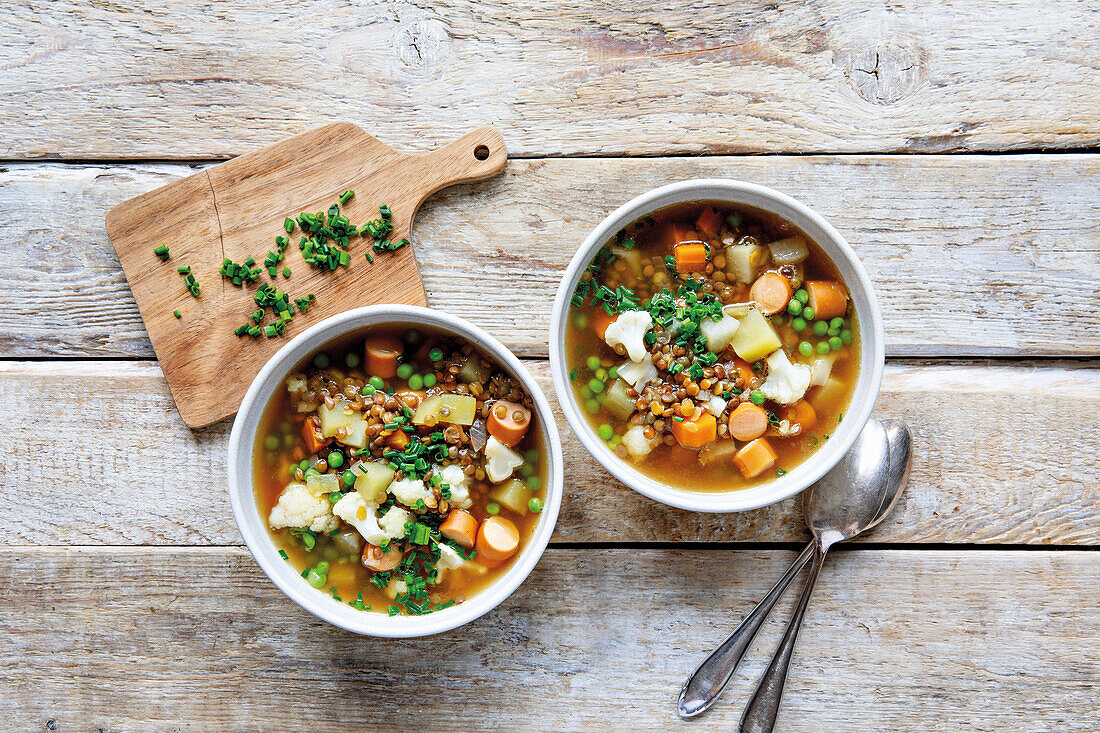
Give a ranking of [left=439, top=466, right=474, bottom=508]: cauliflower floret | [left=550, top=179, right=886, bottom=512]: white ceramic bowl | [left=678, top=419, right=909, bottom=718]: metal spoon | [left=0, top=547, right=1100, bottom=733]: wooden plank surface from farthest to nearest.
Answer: [left=0, top=547, right=1100, bottom=733]: wooden plank surface, [left=678, top=419, right=909, bottom=718]: metal spoon, [left=439, top=466, right=474, bottom=508]: cauliflower floret, [left=550, top=179, right=886, bottom=512]: white ceramic bowl

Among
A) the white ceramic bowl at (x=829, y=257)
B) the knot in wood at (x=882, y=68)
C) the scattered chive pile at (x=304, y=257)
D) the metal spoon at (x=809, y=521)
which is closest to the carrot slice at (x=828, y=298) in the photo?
the white ceramic bowl at (x=829, y=257)

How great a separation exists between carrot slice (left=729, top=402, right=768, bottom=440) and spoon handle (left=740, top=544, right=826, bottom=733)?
0.44 meters

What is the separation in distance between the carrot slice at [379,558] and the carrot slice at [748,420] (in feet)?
2.68

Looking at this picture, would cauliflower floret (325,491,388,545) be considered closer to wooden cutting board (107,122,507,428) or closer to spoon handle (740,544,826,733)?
wooden cutting board (107,122,507,428)

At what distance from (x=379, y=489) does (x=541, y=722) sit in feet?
2.58

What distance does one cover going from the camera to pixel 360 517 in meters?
1.66

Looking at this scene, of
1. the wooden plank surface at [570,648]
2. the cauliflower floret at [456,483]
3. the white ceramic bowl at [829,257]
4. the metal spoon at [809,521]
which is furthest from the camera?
the wooden plank surface at [570,648]

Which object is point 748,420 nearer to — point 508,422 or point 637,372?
point 637,372

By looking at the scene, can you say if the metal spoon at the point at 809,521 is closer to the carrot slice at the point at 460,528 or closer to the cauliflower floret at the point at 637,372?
the cauliflower floret at the point at 637,372

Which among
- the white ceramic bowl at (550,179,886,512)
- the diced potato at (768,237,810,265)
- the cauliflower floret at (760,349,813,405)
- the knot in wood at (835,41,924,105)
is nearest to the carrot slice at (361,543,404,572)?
the white ceramic bowl at (550,179,886,512)

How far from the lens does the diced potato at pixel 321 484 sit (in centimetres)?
169

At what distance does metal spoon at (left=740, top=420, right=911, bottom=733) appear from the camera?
71.9 inches

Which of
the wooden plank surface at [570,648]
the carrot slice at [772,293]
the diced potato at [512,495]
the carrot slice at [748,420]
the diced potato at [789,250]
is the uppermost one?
the diced potato at [789,250]

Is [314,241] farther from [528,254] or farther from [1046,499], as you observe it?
[1046,499]
